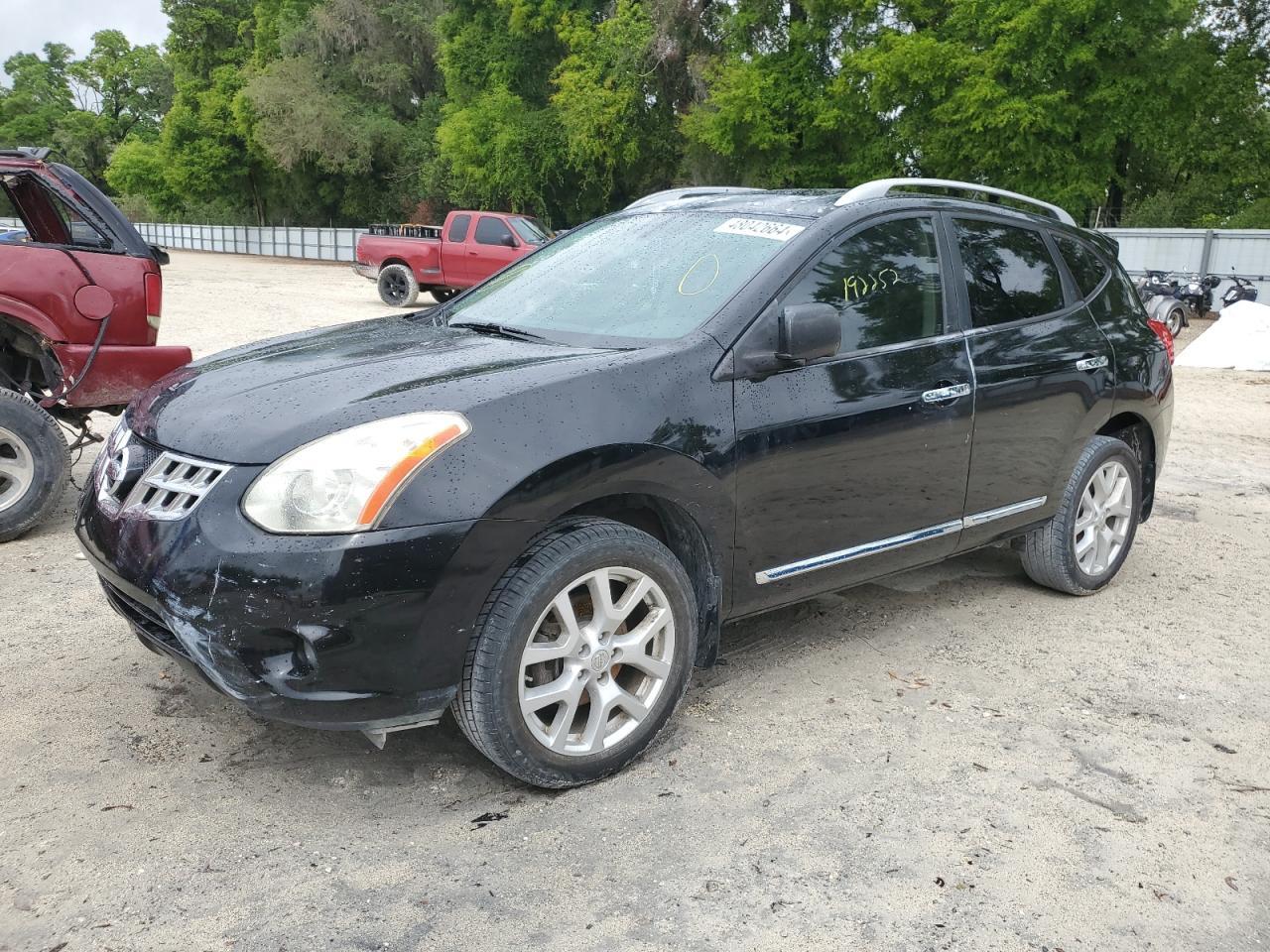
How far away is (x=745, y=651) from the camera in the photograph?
4.30 metres

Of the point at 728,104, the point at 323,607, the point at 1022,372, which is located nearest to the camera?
the point at 323,607

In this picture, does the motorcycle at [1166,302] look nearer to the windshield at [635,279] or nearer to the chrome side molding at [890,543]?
the chrome side molding at [890,543]

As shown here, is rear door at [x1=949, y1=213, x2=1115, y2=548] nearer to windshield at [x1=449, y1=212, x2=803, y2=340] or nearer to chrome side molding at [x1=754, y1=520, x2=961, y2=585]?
chrome side molding at [x1=754, y1=520, x2=961, y2=585]

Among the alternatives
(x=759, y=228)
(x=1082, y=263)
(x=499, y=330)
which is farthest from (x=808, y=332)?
(x=1082, y=263)

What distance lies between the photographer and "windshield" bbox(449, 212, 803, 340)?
3621mm

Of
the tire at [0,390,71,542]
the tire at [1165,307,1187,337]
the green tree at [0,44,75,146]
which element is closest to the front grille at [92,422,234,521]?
the tire at [0,390,71,542]

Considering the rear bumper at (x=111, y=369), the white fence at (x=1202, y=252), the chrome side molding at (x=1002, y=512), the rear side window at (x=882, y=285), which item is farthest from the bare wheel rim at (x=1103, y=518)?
the white fence at (x=1202, y=252)

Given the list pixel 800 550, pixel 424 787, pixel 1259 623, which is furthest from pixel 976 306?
pixel 424 787

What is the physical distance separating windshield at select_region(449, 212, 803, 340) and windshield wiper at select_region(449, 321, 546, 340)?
22 millimetres

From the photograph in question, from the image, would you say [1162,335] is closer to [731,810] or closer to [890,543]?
[890,543]

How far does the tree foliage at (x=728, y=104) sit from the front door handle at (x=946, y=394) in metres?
23.6

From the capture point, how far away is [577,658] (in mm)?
3088

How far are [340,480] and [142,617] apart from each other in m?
0.80

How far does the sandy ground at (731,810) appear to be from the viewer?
2600mm
